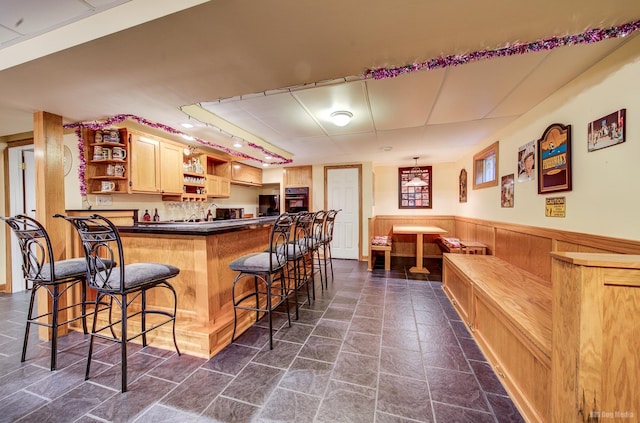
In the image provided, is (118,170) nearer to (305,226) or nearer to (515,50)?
(305,226)

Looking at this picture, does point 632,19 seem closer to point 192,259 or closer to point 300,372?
point 300,372

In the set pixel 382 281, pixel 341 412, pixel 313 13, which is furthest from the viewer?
pixel 382 281

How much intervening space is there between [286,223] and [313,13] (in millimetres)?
1571

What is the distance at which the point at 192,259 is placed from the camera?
2.04 m

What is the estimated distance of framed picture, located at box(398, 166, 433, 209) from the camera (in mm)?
5707

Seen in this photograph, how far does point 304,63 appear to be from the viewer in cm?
159

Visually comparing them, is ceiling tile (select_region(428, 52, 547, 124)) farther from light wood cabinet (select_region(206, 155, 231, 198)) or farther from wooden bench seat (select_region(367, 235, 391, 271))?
light wood cabinet (select_region(206, 155, 231, 198))

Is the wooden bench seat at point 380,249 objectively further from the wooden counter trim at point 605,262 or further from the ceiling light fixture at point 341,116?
the wooden counter trim at point 605,262

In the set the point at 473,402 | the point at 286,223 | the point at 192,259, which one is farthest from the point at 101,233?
the point at 473,402

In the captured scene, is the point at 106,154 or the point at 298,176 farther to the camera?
the point at 298,176

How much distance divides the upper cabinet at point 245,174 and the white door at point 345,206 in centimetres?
192

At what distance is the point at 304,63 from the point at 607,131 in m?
2.10

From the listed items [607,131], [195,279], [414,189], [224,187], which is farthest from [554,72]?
[224,187]

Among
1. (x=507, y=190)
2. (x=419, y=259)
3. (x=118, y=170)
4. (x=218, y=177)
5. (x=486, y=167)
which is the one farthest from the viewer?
(x=218, y=177)
